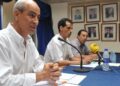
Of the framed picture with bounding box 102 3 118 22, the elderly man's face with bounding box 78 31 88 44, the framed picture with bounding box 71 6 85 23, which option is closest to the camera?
the elderly man's face with bounding box 78 31 88 44

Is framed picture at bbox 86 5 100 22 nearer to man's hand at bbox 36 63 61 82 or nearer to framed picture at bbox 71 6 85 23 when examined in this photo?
framed picture at bbox 71 6 85 23

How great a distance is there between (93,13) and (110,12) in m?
0.35

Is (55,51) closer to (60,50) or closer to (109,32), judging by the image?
(60,50)

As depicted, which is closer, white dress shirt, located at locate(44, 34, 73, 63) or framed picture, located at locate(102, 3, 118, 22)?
white dress shirt, located at locate(44, 34, 73, 63)

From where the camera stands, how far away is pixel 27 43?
1.47 metres

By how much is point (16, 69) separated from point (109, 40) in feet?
10.1

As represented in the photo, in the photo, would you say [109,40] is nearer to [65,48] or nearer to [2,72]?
[65,48]

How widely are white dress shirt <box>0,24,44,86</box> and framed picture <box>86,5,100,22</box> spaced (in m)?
2.87

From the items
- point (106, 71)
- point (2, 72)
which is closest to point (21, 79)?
point (2, 72)

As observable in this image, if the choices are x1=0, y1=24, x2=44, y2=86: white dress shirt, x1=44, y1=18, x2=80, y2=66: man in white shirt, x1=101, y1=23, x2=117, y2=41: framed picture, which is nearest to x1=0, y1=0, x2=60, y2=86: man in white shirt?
x1=0, y1=24, x2=44, y2=86: white dress shirt

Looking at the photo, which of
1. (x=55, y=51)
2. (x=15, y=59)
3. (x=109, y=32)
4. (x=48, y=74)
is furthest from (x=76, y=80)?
(x=109, y=32)

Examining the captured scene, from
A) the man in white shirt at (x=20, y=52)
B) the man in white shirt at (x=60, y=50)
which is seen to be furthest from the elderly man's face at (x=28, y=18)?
the man in white shirt at (x=60, y=50)

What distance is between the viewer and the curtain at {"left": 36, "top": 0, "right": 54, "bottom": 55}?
161 inches

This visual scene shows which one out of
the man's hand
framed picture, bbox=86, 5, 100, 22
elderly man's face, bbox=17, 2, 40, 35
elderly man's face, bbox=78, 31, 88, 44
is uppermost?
framed picture, bbox=86, 5, 100, 22
